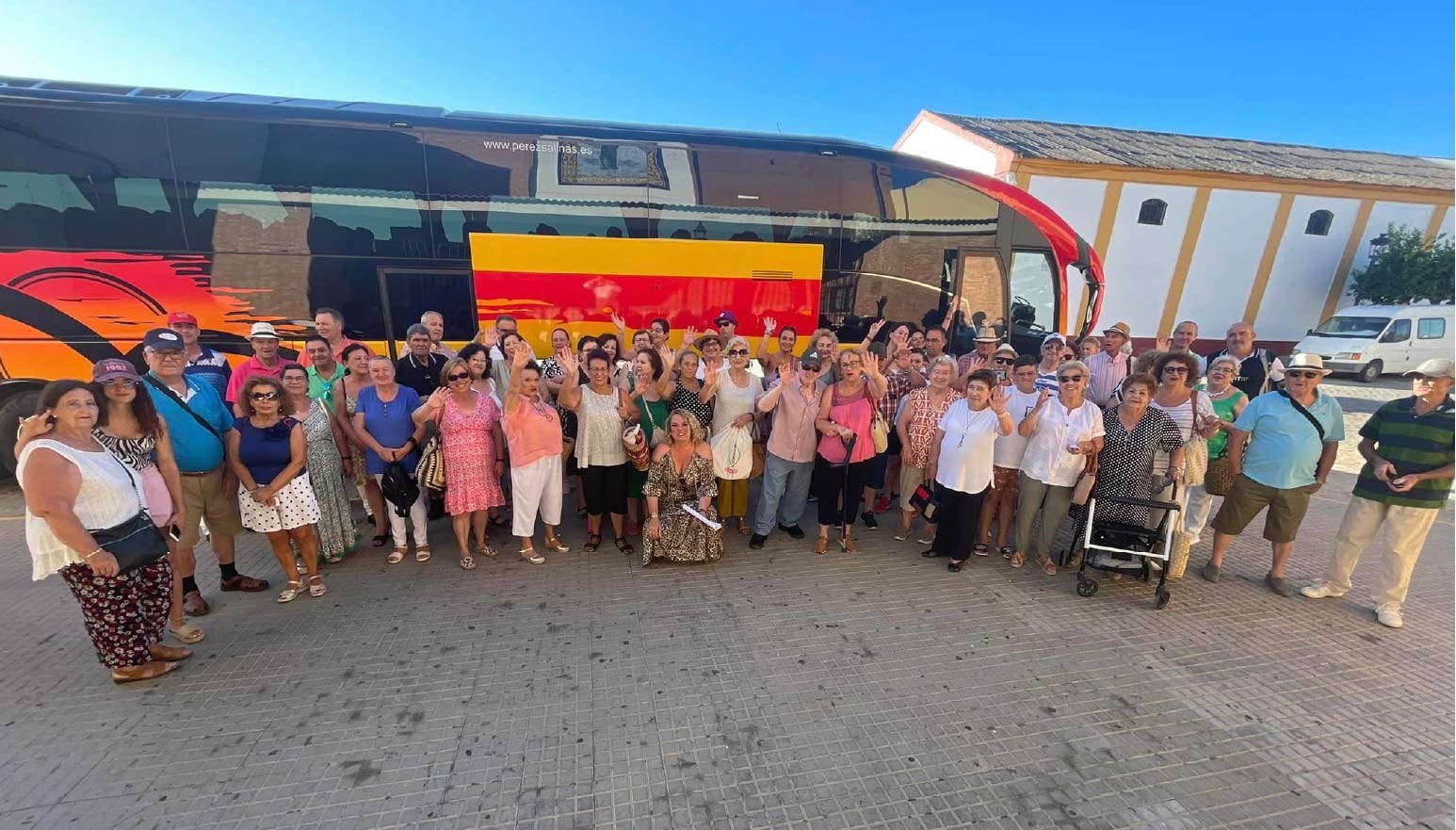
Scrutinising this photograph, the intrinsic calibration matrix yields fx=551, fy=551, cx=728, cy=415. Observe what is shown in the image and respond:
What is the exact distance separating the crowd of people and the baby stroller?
114 millimetres

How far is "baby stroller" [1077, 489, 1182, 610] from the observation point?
146 inches

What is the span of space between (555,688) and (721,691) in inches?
34.4

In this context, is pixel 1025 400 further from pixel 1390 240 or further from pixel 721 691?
pixel 1390 240

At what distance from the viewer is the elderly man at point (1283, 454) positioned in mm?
3750

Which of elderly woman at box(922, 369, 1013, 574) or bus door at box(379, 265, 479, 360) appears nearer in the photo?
elderly woman at box(922, 369, 1013, 574)

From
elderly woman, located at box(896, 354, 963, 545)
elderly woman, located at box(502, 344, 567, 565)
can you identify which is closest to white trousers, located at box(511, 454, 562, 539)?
elderly woman, located at box(502, 344, 567, 565)

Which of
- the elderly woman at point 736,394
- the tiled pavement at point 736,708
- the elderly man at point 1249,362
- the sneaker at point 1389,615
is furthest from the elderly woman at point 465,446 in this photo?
the elderly man at point 1249,362

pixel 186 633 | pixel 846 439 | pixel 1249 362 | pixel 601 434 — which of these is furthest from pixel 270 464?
pixel 1249 362

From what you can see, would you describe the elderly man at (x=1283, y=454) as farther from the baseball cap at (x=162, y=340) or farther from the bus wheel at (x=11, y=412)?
the bus wheel at (x=11, y=412)

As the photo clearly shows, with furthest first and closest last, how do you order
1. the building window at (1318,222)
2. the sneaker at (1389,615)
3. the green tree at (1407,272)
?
the building window at (1318,222)
the green tree at (1407,272)
the sneaker at (1389,615)

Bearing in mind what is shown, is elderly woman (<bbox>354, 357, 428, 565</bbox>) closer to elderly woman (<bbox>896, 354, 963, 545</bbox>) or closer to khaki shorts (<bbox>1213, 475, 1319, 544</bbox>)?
elderly woman (<bbox>896, 354, 963, 545</bbox>)

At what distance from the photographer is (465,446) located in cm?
403

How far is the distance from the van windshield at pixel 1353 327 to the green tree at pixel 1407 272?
10.6ft

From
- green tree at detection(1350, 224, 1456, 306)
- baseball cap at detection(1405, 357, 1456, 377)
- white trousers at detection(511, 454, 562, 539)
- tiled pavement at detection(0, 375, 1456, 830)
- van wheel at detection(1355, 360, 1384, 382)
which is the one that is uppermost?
green tree at detection(1350, 224, 1456, 306)
